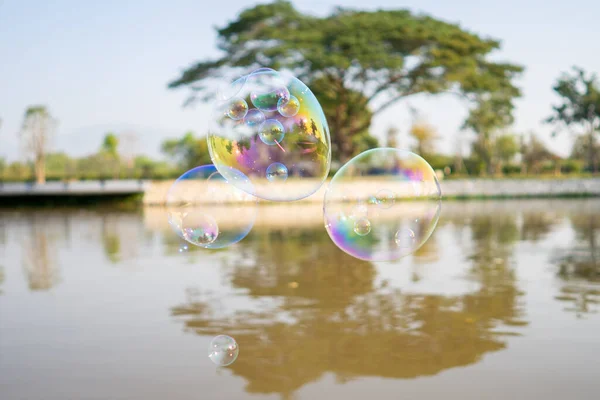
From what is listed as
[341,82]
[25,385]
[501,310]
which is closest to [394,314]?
[501,310]

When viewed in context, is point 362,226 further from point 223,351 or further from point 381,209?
point 223,351

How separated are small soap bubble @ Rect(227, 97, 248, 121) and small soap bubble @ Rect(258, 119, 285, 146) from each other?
0.79 ft

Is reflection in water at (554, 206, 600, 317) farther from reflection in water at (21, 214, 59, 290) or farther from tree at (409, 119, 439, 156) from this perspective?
tree at (409, 119, 439, 156)

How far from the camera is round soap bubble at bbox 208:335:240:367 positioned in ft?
16.7

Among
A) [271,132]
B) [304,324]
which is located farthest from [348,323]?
[271,132]

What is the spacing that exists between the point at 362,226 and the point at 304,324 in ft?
3.33

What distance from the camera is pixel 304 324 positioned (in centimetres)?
633

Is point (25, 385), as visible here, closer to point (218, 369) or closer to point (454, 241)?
point (218, 369)

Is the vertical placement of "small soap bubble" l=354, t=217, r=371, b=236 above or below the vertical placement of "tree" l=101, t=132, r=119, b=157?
below

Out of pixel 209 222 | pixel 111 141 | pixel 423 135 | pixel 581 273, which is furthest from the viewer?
pixel 111 141

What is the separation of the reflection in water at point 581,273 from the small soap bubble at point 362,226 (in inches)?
82.0

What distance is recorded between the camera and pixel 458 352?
5320mm

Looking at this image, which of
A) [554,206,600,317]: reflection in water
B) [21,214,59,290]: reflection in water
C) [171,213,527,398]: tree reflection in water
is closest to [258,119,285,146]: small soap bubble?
[171,213,527,398]: tree reflection in water

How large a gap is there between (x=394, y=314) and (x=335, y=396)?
7.98ft
